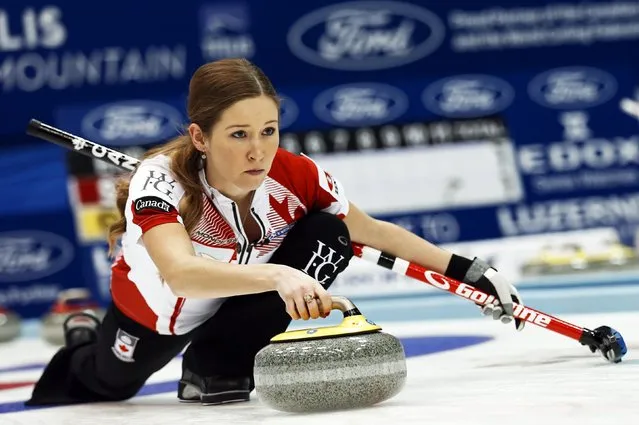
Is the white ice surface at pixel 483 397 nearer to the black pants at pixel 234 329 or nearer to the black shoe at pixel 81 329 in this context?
the black pants at pixel 234 329

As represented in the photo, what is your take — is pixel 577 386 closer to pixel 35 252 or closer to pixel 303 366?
pixel 303 366

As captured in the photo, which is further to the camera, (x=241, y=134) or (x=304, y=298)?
(x=241, y=134)

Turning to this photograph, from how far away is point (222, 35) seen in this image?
9.19 m

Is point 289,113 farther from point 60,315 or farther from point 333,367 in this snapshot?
point 333,367

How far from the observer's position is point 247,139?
2887 millimetres

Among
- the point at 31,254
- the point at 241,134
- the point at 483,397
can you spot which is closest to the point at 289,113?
the point at 31,254

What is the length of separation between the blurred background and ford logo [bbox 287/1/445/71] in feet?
0.04

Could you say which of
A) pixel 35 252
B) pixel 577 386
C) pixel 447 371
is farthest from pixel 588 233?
pixel 577 386

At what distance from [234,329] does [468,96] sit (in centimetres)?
628

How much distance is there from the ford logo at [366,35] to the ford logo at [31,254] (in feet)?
8.18

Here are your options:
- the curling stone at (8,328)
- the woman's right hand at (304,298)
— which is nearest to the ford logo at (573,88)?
the curling stone at (8,328)

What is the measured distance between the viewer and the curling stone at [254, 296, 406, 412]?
8.52 ft

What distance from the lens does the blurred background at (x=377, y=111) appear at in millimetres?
8773

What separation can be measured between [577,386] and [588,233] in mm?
6215
